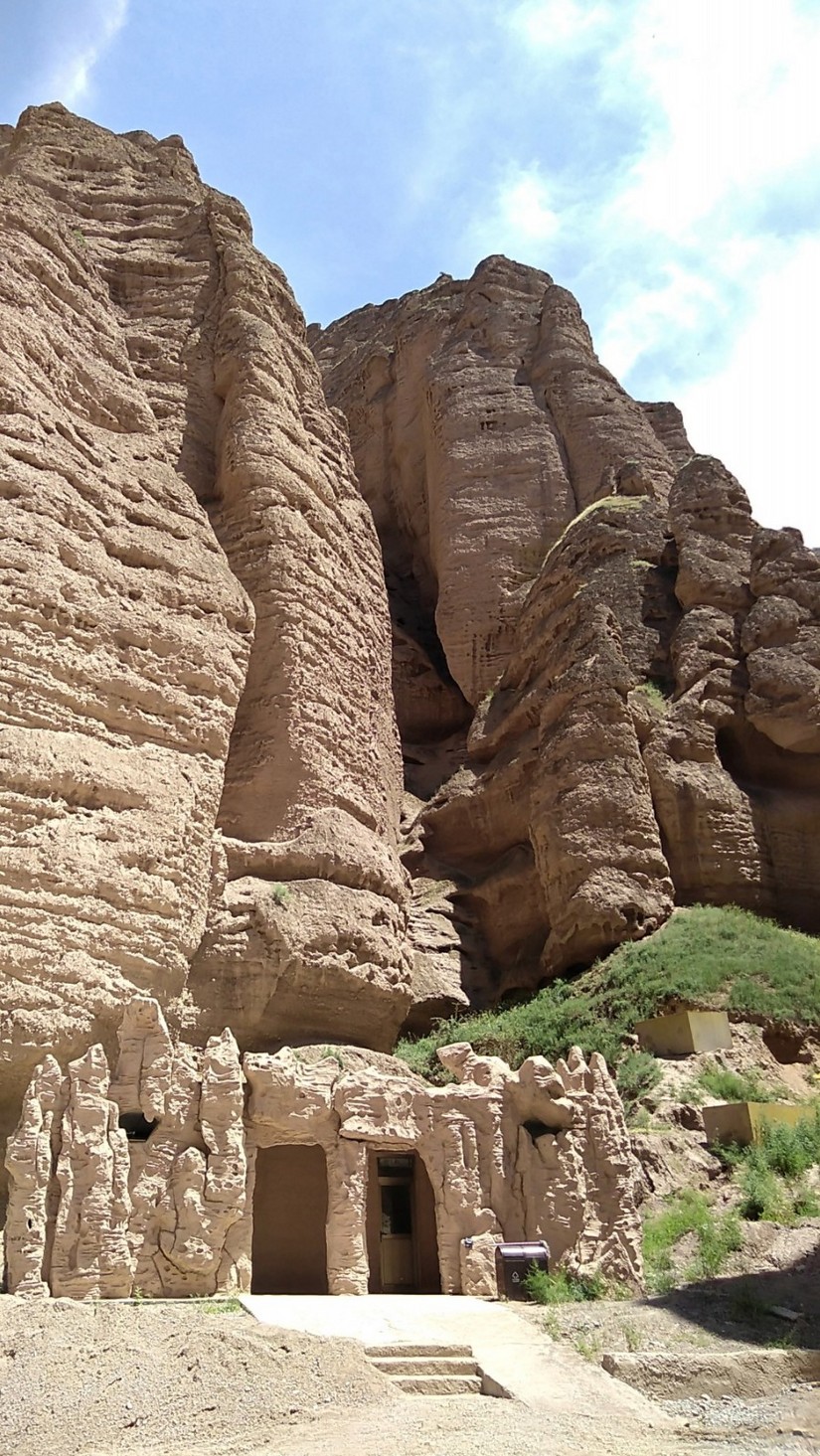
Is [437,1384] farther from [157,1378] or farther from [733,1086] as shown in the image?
[733,1086]

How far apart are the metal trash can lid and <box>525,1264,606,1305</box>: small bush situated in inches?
4.6

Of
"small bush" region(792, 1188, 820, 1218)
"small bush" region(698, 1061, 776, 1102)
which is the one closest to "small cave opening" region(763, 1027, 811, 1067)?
"small bush" region(698, 1061, 776, 1102)

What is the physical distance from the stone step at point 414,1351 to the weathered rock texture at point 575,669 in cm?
1199

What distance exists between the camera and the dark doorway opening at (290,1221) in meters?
12.3

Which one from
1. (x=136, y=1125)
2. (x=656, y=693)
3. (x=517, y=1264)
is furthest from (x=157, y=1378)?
(x=656, y=693)

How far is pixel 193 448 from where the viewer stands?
658 inches

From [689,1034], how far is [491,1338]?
28.3ft

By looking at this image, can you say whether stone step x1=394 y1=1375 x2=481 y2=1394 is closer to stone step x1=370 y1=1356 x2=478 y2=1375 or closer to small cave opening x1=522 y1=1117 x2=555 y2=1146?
Result: stone step x1=370 y1=1356 x2=478 y2=1375

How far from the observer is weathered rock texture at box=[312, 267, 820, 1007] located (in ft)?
67.1

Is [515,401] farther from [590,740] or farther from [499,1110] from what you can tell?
[499,1110]

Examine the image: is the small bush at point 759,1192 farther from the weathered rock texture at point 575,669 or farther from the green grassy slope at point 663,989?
the weathered rock texture at point 575,669

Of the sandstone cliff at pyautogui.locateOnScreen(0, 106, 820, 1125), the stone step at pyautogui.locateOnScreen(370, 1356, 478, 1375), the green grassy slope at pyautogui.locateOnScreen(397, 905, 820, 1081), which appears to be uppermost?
the sandstone cliff at pyautogui.locateOnScreen(0, 106, 820, 1125)

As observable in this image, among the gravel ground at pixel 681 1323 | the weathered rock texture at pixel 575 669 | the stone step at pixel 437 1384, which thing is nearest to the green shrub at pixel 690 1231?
the gravel ground at pixel 681 1323

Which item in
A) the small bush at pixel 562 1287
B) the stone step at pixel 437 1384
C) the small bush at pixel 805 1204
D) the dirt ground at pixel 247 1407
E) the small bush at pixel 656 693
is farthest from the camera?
the small bush at pixel 656 693
